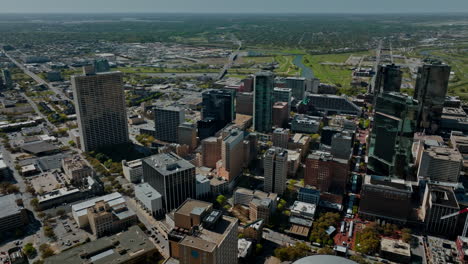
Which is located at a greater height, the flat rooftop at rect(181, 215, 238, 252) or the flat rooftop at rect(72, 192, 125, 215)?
the flat rooftop at rect(181, 215, 238, 252)

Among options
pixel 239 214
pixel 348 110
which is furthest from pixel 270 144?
pixel 348 110

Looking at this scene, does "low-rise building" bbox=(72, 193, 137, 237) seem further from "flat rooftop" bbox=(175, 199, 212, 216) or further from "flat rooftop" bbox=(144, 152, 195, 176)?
"flat rooftop" bbox=(175, 199, 212, 216)

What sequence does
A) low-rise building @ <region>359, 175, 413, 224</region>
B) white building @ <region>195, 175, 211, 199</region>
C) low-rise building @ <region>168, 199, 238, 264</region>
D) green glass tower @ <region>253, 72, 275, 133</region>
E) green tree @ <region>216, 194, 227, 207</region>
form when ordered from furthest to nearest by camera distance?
green glass tower @ <region>253, 72, 275, 133</region> < white building @ <region>195, 175, 211, 199</region> < green tree @ <region>216, 194, 227, 207</region> < low-rise building @ <region>359, 175, 413, 224</region> < low-rise building @ <region>168, 199, 238, 264</region>

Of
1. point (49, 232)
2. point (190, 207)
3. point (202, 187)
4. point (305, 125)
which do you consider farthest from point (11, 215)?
point (305, 125)

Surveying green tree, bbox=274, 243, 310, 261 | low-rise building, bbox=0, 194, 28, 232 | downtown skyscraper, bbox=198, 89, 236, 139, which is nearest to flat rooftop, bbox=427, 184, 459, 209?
green tree, bbox=274, 243, 310, 261

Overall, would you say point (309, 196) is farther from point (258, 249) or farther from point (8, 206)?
point (8, 206)

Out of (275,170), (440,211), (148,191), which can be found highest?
(275,170)
